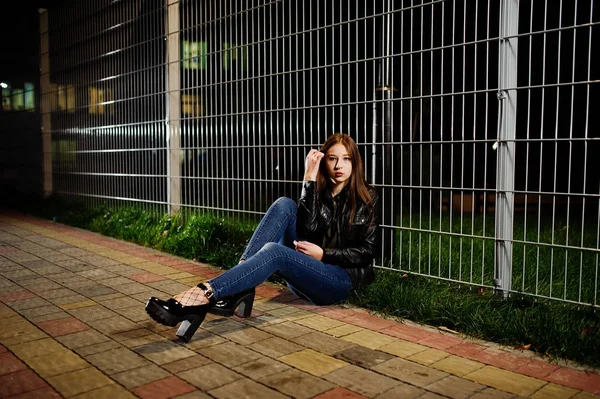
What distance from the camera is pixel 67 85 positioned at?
9.67m

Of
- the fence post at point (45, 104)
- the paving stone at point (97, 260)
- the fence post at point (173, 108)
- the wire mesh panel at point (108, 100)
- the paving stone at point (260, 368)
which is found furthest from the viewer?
the fence post at point (45, 104)

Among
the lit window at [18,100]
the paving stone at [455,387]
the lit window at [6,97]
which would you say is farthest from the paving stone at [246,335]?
the lit window at [6,97]

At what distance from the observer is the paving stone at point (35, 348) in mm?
3080

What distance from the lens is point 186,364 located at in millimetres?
2910

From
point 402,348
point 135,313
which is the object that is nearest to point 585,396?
point 402,348

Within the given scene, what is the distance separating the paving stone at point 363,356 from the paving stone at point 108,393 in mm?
1122

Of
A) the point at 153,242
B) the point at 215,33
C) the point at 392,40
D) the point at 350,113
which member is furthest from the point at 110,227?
the point at 392,40

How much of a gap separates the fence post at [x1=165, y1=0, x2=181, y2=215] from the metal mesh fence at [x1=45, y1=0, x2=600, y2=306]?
0.02 meters

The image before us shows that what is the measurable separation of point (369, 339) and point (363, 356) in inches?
11.7

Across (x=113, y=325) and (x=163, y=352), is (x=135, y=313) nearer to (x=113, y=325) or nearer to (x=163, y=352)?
(x=113, y=325)

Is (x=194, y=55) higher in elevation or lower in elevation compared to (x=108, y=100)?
higher

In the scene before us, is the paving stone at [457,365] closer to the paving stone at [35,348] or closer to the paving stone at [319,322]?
the paving stone at [319,322]

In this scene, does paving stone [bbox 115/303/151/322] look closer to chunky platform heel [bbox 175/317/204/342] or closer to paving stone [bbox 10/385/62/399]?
chunky platform heel [bbox 175/317/204/342]

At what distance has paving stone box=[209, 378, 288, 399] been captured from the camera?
99.3 inches
